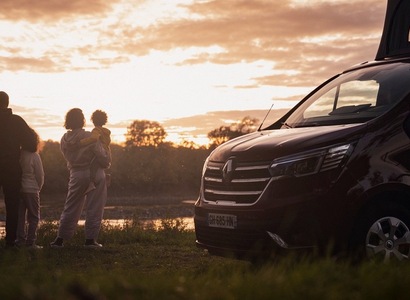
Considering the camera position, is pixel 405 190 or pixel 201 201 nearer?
pixel 405 190

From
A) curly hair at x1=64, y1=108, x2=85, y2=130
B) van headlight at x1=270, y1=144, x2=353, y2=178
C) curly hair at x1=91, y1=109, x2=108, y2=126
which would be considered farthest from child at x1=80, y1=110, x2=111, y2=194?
van headlight at x1=270, y1=144, x2=353, y2=178

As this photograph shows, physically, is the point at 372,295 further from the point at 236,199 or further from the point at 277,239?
the point at 236,199

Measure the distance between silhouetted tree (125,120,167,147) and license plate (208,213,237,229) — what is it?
70.4 meters

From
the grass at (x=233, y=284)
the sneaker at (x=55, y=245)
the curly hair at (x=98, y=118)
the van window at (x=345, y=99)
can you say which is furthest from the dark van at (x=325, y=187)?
the curly hair at (x=98, y=118)

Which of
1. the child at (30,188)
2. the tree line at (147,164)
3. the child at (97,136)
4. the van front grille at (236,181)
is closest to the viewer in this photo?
the van front grille at (236,181)

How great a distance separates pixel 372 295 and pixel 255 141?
2.90m

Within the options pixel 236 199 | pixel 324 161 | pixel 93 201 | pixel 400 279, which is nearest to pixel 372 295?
pixel 400 279

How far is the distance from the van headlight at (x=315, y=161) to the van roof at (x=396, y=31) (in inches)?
125

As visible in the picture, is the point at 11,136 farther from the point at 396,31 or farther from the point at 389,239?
the point at 389,239

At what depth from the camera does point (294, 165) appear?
6.66 m

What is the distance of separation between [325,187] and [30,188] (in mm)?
5899

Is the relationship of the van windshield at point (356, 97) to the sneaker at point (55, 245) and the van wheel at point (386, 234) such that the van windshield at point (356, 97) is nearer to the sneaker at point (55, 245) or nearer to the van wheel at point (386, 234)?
the van wheel at point (386, 234)

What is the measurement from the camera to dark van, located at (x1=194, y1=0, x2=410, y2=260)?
6.51 meters

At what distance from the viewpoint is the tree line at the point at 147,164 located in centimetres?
6456
